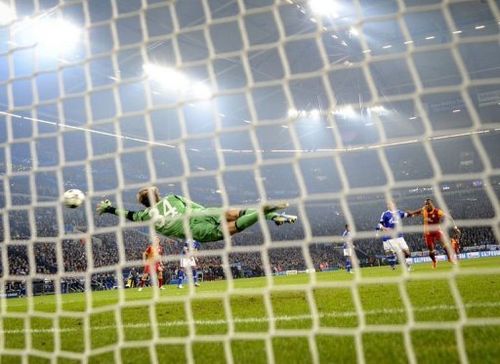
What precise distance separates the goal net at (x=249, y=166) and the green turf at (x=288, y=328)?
0.10ft

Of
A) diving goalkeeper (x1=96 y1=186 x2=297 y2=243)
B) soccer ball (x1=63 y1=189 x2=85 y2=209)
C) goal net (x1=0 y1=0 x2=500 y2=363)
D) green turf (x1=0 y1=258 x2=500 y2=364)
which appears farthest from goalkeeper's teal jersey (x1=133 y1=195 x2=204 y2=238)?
green turf (x1=0 y1=258 x2=500 y2=364)

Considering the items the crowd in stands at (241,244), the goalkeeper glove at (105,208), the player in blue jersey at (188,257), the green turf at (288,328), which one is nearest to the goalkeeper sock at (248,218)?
the player in blue jersey at (188,257)

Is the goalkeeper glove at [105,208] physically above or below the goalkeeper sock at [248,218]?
above

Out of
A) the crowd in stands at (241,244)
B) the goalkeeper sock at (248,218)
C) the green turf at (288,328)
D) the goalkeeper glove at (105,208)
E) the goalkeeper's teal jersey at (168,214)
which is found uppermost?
the crowd in stands at (241,244)

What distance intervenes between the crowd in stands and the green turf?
12.9 meters

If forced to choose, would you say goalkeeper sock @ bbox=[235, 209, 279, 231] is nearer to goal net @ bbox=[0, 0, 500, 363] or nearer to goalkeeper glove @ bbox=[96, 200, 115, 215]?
goal net @ bbox=[0, 0, 500, 363]

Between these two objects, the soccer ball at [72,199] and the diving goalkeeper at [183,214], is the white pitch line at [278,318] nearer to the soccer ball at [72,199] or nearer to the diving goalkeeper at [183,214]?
the diving goalkeeper at [183,214]

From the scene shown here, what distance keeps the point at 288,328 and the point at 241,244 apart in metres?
24.8

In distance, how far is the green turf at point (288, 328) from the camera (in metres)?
2.62

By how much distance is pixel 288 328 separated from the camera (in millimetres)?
4051

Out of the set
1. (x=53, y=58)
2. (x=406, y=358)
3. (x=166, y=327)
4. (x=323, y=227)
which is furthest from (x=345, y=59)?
(x=406, y=358)

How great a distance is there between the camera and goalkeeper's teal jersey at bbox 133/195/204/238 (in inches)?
191

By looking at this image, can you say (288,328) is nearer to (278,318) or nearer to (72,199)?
(278,318)

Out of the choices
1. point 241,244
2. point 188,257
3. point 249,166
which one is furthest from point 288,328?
point 241,244
